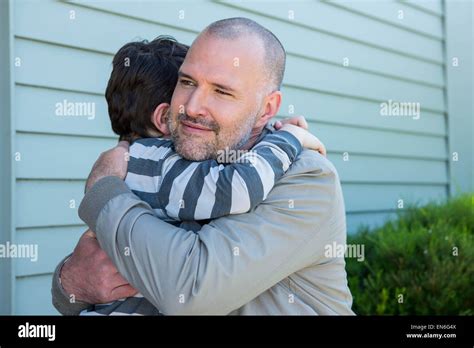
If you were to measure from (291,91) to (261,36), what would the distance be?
2.48 m

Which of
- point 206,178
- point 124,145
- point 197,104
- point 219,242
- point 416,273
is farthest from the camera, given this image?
point 416,273

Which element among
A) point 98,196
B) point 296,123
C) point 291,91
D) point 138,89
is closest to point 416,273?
point 291,91

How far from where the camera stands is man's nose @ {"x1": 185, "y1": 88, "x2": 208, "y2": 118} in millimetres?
1992

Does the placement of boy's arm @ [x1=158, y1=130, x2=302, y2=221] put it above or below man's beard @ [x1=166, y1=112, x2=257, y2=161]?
below

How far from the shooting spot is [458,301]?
4.20 m

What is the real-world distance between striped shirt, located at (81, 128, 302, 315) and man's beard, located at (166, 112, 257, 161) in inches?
1.0

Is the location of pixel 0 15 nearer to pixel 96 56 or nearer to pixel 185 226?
pixel 96 56

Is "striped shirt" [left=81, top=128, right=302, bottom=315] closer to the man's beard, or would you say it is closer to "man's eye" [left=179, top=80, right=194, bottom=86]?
the man's beard

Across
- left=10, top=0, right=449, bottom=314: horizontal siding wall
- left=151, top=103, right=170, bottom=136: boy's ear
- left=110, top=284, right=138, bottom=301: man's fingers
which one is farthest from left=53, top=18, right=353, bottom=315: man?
left=10, top=0, right=449, bottom=314: horizontal siding wall

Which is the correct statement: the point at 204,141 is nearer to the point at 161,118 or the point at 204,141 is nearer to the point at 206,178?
the point at 206,178

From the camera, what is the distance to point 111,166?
2.00 meters

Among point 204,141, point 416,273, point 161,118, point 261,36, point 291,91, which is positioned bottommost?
point 416,273

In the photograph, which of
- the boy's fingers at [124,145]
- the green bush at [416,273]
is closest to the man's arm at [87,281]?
the boy's fingers at [124,145]

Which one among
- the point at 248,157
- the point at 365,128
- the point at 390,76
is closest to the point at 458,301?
the point at 365,128
